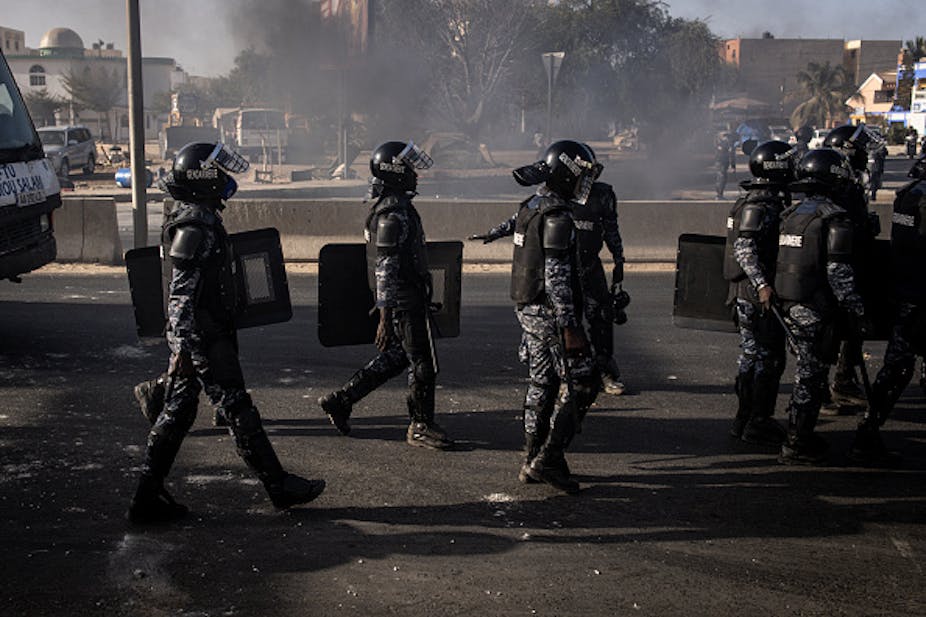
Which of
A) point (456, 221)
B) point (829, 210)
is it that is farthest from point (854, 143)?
point (456, 221)

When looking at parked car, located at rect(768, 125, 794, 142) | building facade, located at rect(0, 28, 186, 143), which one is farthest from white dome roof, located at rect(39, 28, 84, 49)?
parked car, located at rect(768, 125, 794, 142)

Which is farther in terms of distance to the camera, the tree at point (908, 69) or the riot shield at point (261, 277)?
the tree at point (908, 69)

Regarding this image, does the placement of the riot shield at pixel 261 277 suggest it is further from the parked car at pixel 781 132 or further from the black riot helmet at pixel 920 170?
the parked car at pixel 781 132

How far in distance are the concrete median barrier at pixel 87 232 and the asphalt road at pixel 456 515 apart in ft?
18.4

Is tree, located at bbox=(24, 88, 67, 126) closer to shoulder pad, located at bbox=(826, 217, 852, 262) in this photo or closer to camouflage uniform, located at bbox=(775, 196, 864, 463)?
camouflage uniform, located at bbox=(775, 196, 864, 463)

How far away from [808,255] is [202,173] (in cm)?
329

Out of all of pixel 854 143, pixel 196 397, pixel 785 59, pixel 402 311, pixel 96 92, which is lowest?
pixel 196 397

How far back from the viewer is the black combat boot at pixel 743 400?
6.12m

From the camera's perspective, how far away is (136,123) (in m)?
12.9

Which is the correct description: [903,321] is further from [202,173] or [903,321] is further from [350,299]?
[202,173]

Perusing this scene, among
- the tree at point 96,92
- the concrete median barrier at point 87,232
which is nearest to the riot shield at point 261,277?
the concrete median barrier at point 87,232

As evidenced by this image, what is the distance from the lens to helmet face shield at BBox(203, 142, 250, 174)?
190 inches

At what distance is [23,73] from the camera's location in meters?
73.3

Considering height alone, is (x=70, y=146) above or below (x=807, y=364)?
above
